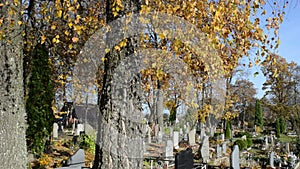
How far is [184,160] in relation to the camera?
7.21 m

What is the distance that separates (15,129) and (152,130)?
652 inches

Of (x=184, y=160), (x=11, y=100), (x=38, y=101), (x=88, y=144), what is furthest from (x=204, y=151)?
(x=11, y=100)

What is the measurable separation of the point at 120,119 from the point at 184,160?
3.93 meters

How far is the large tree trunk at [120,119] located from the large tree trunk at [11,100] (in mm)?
3384

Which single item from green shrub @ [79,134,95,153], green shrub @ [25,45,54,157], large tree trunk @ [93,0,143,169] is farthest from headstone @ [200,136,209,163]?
large tree trunk @ [93,0,143,169]

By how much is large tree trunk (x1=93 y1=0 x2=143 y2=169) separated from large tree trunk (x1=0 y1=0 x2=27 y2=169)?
338 centimetres

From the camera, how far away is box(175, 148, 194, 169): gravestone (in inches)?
273

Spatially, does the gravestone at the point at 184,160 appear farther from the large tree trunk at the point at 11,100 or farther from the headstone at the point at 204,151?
the headstone at the point at 204,151

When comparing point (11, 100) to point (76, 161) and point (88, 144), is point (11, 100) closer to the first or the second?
point (76, 161)

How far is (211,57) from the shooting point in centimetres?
618

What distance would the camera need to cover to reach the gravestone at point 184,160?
22.7 feet

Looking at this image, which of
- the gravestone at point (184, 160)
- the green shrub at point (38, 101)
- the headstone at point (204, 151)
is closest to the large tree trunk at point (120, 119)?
the gravestone at point (184, 160)

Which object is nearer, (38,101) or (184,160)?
(184,160)

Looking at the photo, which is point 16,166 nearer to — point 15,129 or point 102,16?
point 15,129
